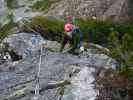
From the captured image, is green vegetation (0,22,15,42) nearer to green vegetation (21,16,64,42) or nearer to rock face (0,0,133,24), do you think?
green vegetation (21,16,64,42)

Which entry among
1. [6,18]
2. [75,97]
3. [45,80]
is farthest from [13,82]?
[6,18]

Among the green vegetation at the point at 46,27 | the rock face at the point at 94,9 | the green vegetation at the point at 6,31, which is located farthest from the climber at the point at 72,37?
the rock face at the point at 94,9

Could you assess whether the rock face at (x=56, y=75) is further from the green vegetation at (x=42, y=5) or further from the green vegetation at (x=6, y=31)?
the green vegetation at (x=42, y=5)

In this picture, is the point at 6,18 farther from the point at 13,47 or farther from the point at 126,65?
the point at 126,65

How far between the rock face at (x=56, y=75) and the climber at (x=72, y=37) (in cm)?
40

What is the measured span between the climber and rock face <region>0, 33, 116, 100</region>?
0.40 meters

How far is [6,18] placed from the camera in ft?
58.1

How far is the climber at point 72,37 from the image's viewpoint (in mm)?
11545

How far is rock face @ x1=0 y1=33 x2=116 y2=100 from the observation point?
8.80 metres

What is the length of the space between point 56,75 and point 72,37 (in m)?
2.35

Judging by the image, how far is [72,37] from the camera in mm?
11773

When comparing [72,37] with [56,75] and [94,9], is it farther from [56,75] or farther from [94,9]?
[94,9]

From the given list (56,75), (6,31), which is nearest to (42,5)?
(6,31)

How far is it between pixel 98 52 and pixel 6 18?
24.0 ft
